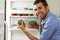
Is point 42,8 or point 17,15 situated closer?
point 42,8

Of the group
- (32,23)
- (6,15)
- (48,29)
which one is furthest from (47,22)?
(6,15)

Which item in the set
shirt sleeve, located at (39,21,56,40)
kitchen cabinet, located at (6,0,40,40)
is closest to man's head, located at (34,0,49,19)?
shirt sleeve, located at (39,21,56,40)

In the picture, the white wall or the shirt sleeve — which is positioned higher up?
the white wall

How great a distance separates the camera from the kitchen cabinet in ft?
10.0

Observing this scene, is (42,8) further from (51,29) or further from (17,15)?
(17,15)

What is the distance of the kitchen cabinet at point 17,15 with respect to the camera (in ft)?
10.0

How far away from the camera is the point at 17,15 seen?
3.11m

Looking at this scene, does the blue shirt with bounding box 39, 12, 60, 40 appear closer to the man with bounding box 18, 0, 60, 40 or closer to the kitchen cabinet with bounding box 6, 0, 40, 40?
the man with bounding box 18, 0, 60, 40

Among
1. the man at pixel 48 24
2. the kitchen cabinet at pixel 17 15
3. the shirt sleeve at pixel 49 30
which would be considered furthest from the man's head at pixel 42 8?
the kitchen cabinet at pixel 17 15

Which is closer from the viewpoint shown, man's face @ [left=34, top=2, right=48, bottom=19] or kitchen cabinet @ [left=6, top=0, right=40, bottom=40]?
man's face @ [left=34, top=2, right=48, bottom=19]

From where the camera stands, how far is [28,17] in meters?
3.16

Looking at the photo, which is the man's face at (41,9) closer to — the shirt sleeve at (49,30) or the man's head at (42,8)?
the man's head at (42,8)

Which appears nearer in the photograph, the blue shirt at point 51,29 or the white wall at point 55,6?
the blue shirt at point 51,29

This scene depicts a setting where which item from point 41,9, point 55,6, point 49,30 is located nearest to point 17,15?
point 55,6
